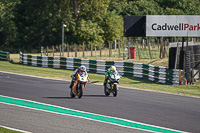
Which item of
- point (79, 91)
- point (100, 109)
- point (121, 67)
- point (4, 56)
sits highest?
point (4, 56)

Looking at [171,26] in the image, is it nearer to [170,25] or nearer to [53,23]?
[170,25]

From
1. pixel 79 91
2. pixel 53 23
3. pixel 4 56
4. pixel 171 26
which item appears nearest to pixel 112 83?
pixel 79 91

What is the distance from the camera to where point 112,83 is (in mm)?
18250

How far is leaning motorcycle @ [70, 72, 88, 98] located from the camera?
17172mm

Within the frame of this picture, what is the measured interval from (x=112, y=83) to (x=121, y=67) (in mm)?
12726

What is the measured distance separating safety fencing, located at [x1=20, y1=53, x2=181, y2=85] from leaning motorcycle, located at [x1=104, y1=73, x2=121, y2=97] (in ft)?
24.2

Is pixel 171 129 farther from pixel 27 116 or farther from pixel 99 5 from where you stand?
pixel 99 5

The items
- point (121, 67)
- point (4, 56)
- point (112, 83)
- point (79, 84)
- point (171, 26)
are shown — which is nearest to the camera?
point (79, 84)

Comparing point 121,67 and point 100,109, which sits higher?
point 121,67

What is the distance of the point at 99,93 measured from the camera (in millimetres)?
20250

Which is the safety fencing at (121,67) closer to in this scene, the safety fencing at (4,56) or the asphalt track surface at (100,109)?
the safety fencing at (4,56)

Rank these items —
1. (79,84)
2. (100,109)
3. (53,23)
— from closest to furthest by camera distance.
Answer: (100,109) < (79,84) < (53,23)

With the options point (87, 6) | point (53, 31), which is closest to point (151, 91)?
point (87, 6)

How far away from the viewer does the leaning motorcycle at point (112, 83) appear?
1812 centimetres
